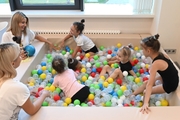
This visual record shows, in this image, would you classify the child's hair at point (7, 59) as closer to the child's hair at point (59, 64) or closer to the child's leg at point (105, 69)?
the child's hair at point (59, 64)

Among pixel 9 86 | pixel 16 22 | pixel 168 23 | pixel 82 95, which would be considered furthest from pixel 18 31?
pixel 168 23

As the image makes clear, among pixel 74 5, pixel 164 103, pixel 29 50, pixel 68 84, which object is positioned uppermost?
pixel 74 5

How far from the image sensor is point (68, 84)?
192 cm

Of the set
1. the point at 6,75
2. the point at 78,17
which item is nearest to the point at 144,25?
the point at 78,17

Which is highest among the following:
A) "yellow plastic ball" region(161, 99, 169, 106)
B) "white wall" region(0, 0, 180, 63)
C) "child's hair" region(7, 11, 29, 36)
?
"child's hair" region(7, 11, 29, 36)

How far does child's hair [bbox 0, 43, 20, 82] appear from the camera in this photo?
48.7 inches

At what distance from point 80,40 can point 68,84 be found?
784 mm

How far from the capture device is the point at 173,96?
1823mm

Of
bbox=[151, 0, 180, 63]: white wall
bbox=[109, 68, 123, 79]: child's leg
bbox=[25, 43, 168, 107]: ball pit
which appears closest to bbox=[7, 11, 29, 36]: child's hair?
bbox=[25, 43, 168, 107]: ball pit

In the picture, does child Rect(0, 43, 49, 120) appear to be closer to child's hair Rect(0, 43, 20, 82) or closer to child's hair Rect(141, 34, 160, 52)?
child's hair Rect(0, 43, 20, 82)

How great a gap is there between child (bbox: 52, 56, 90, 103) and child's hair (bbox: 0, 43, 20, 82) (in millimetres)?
644

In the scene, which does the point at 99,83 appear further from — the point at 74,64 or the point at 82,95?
the point at 74,64

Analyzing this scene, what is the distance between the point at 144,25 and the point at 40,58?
1.43 m

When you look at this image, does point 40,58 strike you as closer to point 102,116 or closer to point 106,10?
point 106,10
